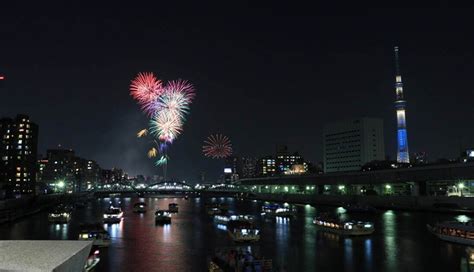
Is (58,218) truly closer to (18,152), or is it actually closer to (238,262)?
(238,262)

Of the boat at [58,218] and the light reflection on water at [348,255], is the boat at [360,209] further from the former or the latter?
the boat at [58,218]

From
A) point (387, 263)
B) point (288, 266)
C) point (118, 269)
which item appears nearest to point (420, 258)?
point (387, 263)

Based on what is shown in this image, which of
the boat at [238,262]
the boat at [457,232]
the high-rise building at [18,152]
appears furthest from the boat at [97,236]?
the high-rise building at [18,152]

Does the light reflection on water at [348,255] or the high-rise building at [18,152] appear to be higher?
the high-rise building at [18,152]

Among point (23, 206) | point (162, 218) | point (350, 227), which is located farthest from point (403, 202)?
point (23, 206)

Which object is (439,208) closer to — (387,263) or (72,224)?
(387,263)

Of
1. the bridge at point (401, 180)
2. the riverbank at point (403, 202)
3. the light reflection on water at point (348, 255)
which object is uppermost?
the bridge at point (401, 180)
